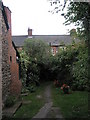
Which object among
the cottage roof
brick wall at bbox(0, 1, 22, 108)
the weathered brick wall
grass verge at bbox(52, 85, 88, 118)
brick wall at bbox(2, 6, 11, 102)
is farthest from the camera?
the cottage roof

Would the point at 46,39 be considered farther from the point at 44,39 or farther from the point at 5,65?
the point at 5,65

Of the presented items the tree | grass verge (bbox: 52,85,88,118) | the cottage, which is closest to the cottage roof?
the cottage

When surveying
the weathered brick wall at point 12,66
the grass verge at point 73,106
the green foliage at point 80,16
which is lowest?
the grass verge at point 73,106

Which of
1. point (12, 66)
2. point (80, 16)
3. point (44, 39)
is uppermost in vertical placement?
point (44, 39)

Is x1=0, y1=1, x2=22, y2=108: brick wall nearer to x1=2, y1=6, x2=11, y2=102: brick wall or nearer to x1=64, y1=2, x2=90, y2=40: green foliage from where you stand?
x1=2, y1=6, x2=11, y2=102: brick wall

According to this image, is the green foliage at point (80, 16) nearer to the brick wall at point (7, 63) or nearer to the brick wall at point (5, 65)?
the brick wall at point (7, 63)

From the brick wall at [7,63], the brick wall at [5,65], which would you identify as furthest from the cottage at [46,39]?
the brick wall at [5,65]

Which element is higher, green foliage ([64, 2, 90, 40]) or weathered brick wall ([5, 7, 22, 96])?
green foliage ([64, 2, 90, 40])

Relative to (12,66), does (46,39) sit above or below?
above

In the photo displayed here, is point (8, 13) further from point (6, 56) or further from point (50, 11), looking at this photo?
point (50, 11)

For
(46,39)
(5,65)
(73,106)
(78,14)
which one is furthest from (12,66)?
(46,39)

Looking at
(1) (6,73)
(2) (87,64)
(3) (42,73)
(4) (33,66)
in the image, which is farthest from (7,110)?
(3) (42,73)

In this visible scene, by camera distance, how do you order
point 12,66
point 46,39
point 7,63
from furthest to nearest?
point 46,39, point 12,66, point 7,63

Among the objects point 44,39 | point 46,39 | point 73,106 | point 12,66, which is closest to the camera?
point 73,106
